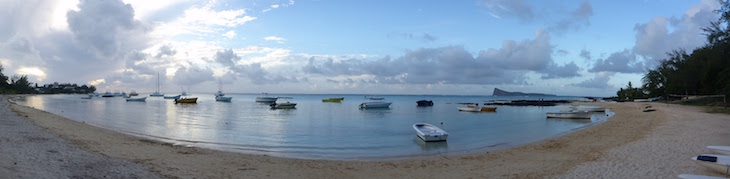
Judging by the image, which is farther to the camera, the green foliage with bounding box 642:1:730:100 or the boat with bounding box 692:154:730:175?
the green foliage with bounding box 642:1:730:100

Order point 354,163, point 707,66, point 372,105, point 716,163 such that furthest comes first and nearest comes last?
point 372,105, point 707,66, point 354,163, point 716,163

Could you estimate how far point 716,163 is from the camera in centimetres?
988

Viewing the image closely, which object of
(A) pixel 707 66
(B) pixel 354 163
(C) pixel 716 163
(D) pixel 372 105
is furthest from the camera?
(D) pixel 372 105

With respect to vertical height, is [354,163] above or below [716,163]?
below

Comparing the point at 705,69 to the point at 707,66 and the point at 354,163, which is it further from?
the point at 354,163

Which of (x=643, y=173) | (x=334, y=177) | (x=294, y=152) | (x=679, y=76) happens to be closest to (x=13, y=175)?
(x=334, y=177)

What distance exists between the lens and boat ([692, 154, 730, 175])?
31.5ft

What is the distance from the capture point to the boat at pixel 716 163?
378 inches

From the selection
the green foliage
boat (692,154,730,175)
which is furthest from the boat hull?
boat (692,154,730,175)

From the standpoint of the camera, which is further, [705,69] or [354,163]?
[705,69]

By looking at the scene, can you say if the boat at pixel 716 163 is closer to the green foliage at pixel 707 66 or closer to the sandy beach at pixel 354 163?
the sandy beach at pixel 354 163

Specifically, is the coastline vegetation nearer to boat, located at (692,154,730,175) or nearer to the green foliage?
the green foliage

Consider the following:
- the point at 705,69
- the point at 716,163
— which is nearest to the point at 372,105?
the point at 705,69

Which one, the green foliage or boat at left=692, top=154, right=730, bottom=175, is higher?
the green foliage
